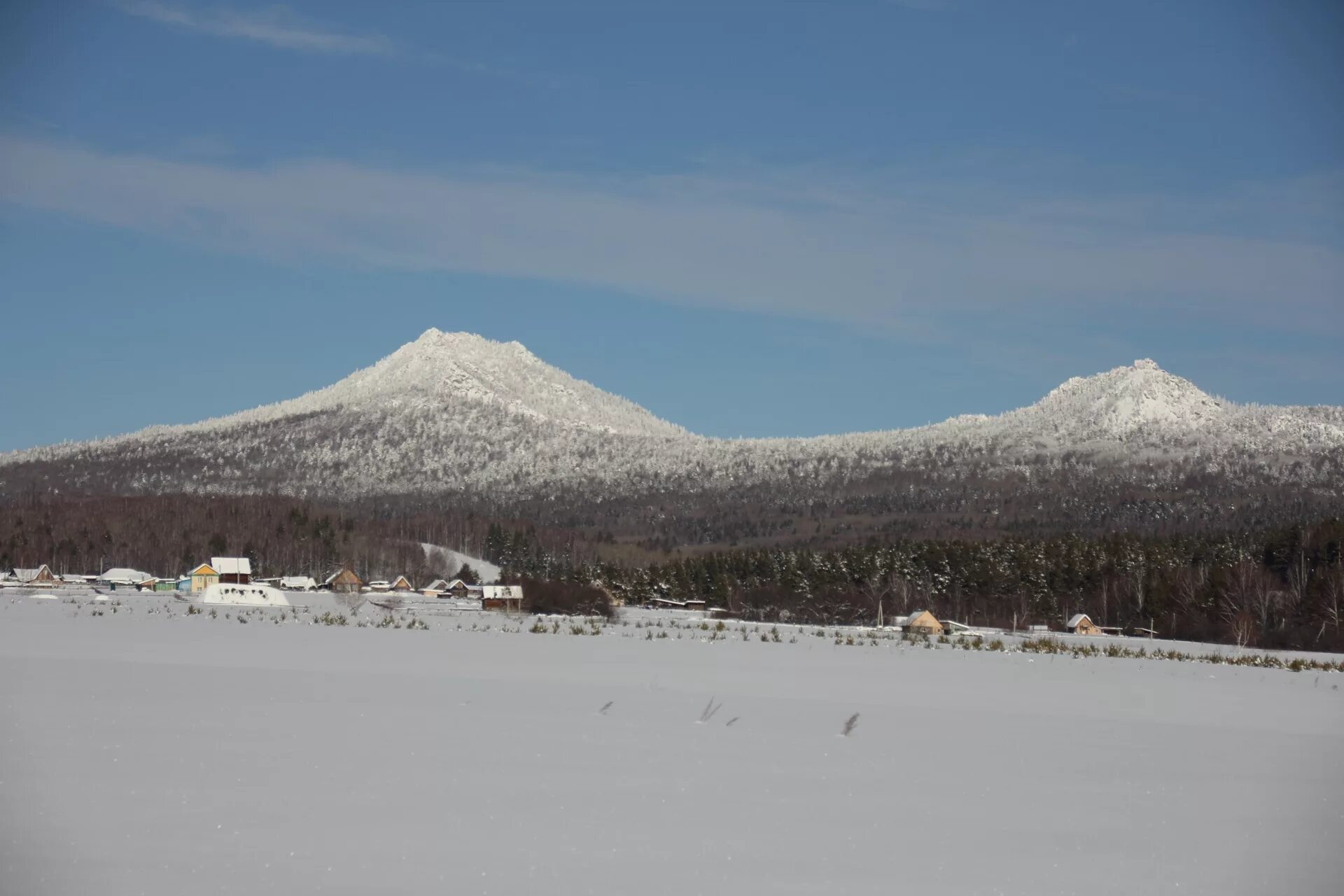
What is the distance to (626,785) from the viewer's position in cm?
1366

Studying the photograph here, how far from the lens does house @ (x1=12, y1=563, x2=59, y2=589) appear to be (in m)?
91.9

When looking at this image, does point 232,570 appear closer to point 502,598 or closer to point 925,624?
point 502,598

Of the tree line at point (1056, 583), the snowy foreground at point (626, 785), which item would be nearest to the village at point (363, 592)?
the tree line at point (1056, 583)

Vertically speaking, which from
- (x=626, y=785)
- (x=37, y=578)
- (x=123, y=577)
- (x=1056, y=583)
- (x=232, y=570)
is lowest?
(x=626, y=785)

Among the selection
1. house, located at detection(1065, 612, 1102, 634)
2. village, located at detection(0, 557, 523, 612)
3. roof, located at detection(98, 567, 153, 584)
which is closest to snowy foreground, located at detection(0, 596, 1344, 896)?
village, located at detection(0, 557, 523, 612)

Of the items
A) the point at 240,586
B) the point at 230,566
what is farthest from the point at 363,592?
the point at 240,586

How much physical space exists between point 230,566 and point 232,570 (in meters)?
0.39

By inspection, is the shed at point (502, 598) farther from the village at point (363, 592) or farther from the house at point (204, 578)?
the house at point (204, 578)

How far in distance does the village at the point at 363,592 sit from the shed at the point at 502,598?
0.15ft

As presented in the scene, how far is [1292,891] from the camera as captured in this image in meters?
10.7

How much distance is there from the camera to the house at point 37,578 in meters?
91.9

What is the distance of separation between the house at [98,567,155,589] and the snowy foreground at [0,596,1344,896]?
81.7 metres

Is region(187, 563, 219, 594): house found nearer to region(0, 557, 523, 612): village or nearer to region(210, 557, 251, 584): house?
region(0, 557, 523, 612): village

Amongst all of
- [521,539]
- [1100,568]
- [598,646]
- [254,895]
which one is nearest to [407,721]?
[254,895]
